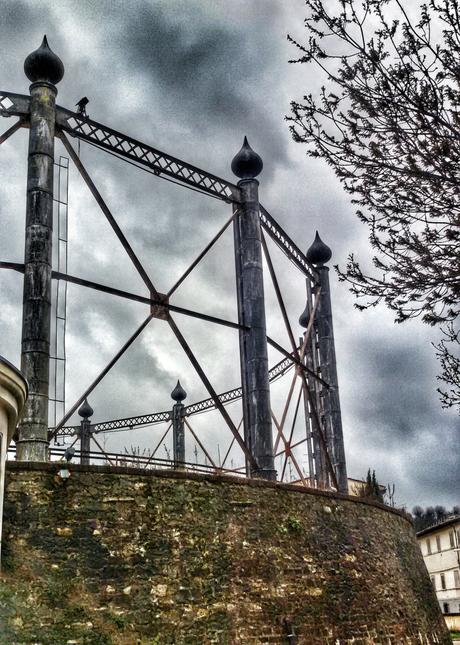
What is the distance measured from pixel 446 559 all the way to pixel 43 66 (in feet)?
121

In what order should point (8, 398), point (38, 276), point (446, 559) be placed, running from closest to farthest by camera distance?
point (8, 398) → point (38, 276) → point (446, 559)

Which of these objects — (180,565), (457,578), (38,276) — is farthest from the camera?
(457,578)

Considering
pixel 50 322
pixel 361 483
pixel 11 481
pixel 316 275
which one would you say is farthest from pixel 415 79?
pixel 361 483

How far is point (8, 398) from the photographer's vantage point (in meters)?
8.55

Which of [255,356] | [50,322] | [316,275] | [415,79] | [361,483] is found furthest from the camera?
[361,483]

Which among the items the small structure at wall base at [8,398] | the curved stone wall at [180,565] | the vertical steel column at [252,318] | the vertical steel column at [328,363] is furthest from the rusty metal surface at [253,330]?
the small structure at wall base at [8,398]

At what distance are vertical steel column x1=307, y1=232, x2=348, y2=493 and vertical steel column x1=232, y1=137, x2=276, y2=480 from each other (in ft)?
14.0

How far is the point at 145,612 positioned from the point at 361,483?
24.3 meters

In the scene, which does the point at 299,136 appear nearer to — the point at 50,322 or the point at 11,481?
the point at 11,481

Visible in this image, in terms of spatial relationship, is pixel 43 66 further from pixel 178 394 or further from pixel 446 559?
pixel 446 559

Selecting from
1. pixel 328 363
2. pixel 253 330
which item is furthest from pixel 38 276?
pixel 328 363

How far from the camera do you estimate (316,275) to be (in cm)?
2177

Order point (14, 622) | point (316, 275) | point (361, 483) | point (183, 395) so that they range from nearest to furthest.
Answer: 1. point (14, 622)
2. point (316, 275)
3. point (183, 395)
4. point (361, 483)

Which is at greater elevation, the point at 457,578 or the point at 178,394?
the point at 178,394
